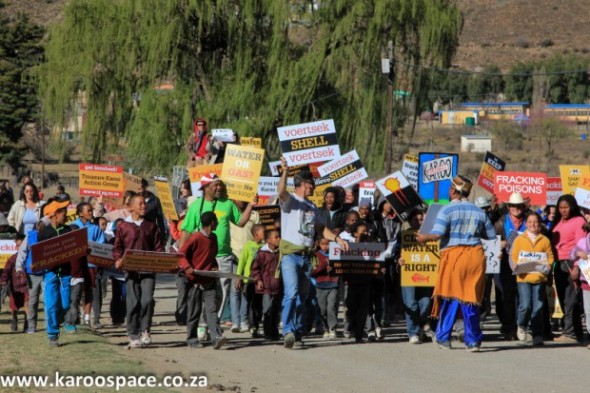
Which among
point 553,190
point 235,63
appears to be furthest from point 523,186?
point 235,63

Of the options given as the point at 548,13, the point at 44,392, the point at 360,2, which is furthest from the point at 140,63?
the point at 548,13

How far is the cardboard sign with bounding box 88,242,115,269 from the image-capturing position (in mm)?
15695

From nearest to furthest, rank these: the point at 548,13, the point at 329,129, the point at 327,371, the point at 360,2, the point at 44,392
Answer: the point at 44,392, the point at 327,371, the point at 329,129, the point at 360,2, the point at 548,13

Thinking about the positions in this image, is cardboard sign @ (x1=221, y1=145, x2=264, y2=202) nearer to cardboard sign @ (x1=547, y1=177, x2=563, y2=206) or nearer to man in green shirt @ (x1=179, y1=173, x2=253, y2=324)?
man in green shirt @ (x1=179, y1=173, x2=253, y2=324)

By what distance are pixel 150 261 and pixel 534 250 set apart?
166 inches

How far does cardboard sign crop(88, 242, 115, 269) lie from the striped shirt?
4387mm

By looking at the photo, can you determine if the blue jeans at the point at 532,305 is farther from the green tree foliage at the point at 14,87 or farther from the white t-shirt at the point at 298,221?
the green tree foliage at the point at 14,87

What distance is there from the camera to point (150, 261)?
13.7 m

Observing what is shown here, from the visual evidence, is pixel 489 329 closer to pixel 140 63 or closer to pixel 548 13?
pixel 140 63

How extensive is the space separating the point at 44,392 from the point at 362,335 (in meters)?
5.09

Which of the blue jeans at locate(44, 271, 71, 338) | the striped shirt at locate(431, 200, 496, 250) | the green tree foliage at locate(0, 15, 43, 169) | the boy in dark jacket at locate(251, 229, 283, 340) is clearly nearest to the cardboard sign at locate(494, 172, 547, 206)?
the boy in dark jacket at locate(251, 229, 283, 340)

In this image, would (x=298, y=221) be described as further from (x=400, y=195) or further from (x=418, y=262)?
(x=400, y=195)

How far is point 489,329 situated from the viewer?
55.1 feet

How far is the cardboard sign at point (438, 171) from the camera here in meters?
18.3
